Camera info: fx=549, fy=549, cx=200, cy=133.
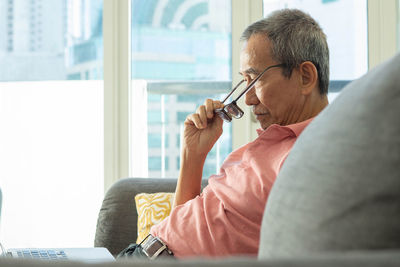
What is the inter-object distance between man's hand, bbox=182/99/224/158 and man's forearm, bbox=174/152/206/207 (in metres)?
0.02

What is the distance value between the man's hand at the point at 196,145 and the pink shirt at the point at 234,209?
0.69ft

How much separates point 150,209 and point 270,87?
2.22ft

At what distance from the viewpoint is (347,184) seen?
1.61 ft

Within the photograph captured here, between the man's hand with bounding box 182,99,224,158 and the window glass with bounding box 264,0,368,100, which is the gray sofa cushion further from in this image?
the window glass with bounding box 264,0,368,100

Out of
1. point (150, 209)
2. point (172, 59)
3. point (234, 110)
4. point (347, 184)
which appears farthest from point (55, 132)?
point (347, 184)

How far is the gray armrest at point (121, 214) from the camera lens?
7.09 feet

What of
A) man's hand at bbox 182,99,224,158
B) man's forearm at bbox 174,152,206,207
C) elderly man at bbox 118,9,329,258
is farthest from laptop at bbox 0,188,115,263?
man's hand at bbox 182,99,224,158

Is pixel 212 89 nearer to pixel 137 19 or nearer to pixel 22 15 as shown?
pixel 137 19

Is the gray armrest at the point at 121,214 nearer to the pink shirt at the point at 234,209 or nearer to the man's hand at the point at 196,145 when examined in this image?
the man's hand at the point at 196,145

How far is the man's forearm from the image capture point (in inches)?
68.2

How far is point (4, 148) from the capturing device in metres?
3.65

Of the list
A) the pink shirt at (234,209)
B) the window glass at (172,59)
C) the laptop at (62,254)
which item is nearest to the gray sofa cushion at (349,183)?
the pink shirt at (234,209)

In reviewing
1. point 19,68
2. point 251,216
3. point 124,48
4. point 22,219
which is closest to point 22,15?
point 19,68

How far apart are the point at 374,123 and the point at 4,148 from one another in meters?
3.47
